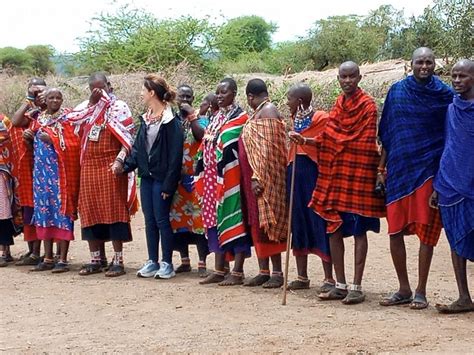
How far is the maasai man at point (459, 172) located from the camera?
5938 millimetres

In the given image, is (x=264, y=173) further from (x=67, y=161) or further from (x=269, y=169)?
(x=67, y=161)

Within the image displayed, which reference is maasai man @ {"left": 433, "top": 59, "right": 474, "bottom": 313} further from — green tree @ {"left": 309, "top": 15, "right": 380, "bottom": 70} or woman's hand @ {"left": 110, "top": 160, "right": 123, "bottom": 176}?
green tree @ {"left": 309, "top": 15, "right": 380, "bottom": 70}

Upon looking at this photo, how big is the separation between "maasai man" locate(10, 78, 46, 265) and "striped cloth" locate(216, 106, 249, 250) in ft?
7.61

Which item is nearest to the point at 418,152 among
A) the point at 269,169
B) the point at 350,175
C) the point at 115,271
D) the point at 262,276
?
the point at 350,175

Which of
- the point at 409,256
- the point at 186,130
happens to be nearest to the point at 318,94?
the point at 409,256

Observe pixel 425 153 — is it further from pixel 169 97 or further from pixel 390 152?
pixel 169 97

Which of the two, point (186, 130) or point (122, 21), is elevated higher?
point (122, 21)

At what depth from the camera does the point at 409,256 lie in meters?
9.38

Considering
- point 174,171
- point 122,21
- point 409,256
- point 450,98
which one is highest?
point 122,21

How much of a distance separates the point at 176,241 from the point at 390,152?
2720 millimetres

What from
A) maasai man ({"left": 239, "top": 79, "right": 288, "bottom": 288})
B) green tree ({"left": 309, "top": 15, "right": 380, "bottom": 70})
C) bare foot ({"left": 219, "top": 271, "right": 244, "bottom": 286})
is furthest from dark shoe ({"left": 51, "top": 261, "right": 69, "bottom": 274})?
green tree ({"left": 309, "top": 15, "right": 380, "bottom": 70})

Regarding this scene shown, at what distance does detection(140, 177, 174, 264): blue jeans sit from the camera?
7980 millimetres

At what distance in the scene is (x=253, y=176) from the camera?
7.20m

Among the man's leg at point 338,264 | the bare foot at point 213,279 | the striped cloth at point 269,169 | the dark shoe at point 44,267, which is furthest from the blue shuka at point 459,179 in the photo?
the dark shoe at point 44,267
